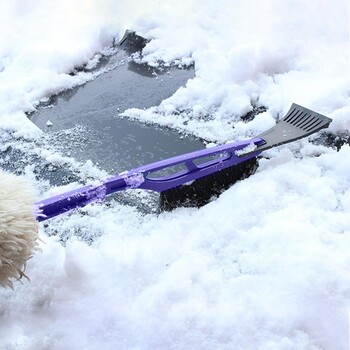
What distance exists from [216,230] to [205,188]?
0.15m

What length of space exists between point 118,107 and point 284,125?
48 cm

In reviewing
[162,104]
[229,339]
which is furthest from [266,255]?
[162,104]

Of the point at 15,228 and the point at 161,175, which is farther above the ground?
the point at 15,228

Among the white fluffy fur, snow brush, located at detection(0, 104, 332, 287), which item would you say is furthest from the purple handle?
the white fluffy fur

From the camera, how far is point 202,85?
1.33 metres

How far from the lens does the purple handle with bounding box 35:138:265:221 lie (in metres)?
0.87

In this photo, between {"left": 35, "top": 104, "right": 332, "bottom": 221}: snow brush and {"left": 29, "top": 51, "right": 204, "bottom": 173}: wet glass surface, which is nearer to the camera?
{"left": 35, "top": 104, "right": 332, "bottom": 221}: snow brush

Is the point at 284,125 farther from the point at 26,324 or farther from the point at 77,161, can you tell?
the point at 26,324

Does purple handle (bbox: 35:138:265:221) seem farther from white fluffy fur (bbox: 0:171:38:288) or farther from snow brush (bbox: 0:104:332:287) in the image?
white fluffy fur (bbox: 0:171:38:288)

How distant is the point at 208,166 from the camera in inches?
41.1

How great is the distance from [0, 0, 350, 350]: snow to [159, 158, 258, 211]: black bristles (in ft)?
0.10

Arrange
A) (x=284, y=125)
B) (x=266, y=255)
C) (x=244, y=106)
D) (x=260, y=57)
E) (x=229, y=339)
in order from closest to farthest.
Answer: (x=229, y=339), (x=266, y=255), (x=284, y=125), (x=244, y=106), (x=260, y=57)

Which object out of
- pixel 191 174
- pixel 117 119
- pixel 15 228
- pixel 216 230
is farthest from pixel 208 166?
pixel 15 228

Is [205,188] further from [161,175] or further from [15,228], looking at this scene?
[15,228]
